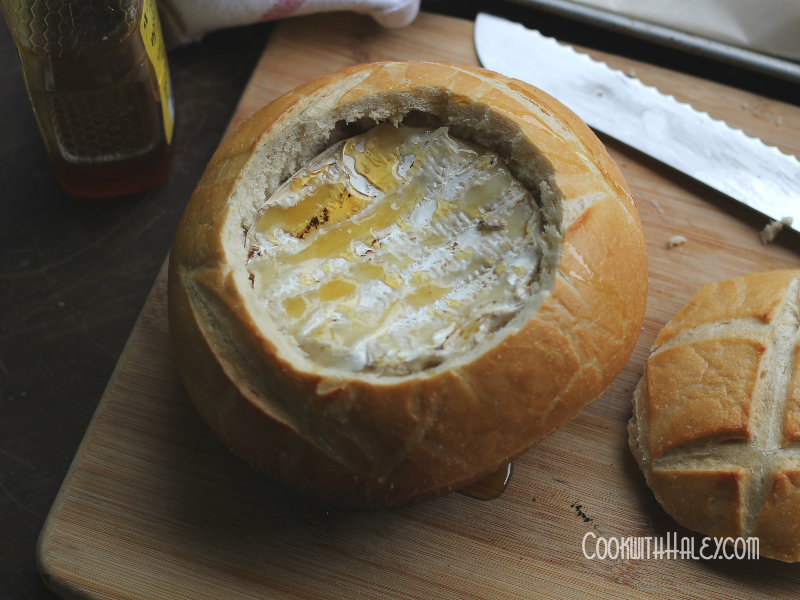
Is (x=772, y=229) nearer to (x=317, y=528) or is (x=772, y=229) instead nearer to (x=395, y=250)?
(x=395, y=250)

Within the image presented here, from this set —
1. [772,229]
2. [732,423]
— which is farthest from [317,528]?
[772,229]

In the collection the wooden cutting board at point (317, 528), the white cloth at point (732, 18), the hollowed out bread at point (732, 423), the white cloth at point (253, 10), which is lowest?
the wooden cutting board at point (317, 528)

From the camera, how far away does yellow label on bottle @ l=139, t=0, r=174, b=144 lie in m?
1.85

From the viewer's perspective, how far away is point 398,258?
5.13 ft

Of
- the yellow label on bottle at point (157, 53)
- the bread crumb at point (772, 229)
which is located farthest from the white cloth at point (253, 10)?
the bread crumb at point (772, 229)

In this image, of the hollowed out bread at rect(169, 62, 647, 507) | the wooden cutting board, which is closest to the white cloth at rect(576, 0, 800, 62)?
the hollowed out bread at rect(169, 62, 647, 507)

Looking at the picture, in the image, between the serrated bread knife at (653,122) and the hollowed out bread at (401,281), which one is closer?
the hollowed out bread at (401,281)

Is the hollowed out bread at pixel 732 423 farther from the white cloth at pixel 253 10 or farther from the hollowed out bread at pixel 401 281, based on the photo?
the white cloth at pixel 253 10

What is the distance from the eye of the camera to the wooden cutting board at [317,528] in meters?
1.62

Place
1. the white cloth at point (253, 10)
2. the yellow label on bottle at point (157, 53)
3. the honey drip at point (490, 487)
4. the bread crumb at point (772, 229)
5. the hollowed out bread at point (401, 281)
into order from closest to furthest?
the hollowed out bread at point (401, 281) < the honey drip at point (490, 487) < the yellow label on bottle at point (157, 53) < the bread crumb at point (772, 229) < the white cloth at point (253, 10)

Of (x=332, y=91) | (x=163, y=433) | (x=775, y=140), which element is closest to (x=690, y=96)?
(x=775, y=140)

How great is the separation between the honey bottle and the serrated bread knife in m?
0.95

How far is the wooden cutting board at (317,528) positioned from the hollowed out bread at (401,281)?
19 centimetres

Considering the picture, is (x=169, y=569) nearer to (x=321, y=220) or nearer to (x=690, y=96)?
(x=321, y=220)
